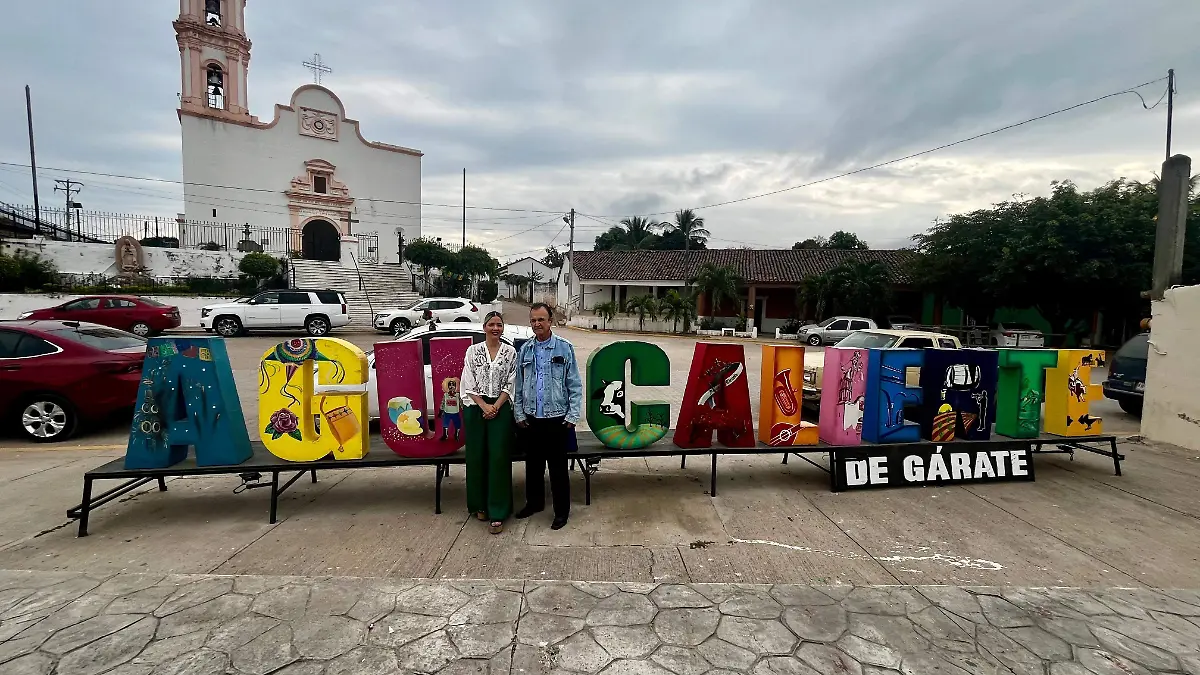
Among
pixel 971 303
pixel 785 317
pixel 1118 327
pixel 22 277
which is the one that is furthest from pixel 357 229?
pixel 1118 327

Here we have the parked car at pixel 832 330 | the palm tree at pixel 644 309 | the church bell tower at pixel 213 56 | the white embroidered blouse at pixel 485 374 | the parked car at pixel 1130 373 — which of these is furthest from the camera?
the church bell tower at pixel 213 56

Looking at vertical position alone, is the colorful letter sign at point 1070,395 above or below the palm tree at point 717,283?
below

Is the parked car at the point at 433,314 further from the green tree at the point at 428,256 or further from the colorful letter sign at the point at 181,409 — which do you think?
the colorful letter sign at the point at 181,409

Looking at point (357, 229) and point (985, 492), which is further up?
point (357, 229)

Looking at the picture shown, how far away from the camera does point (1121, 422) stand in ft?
28.7

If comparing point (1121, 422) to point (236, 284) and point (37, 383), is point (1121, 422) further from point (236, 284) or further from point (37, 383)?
point (236, 284)

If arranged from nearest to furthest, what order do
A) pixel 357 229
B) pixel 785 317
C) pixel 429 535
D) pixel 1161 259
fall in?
pixel 429 535
pixel 1161 259
pixel 785 317
pixel 357 229

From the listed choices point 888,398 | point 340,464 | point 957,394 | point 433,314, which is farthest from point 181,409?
point 433,314

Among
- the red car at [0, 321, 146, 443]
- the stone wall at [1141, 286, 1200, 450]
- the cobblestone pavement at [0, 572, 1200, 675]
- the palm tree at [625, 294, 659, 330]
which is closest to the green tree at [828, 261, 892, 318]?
the palm tree at [625, 294, 659, 330]

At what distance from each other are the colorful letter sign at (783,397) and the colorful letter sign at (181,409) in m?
4.39

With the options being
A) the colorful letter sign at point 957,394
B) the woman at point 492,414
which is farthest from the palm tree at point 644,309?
the woman at point 492,414

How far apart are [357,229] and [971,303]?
116ft

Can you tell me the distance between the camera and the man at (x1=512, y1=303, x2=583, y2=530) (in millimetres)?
4039

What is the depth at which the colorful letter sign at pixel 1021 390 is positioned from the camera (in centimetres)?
543
